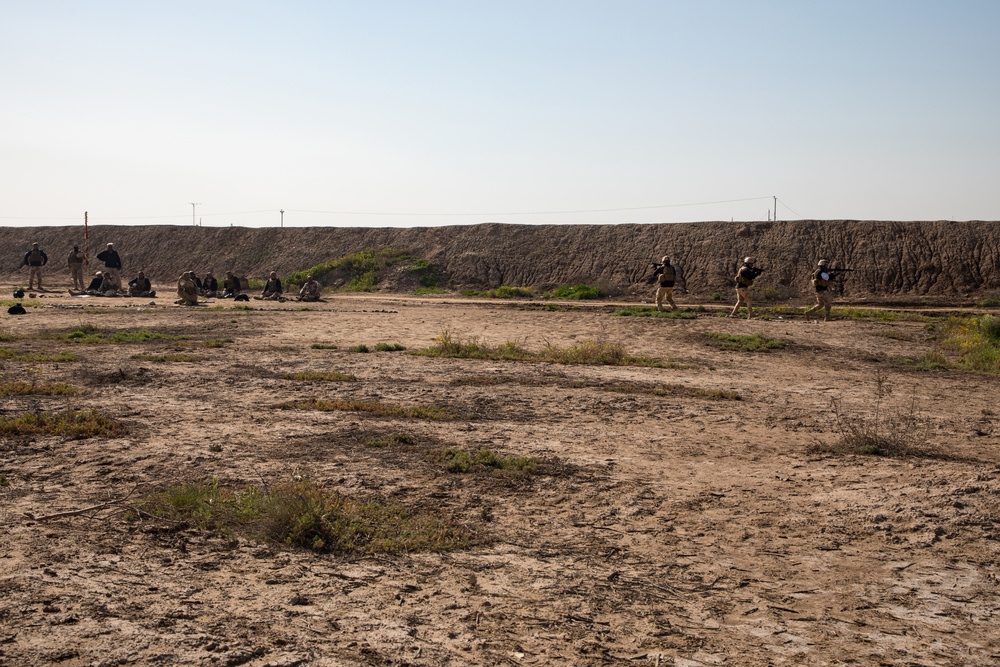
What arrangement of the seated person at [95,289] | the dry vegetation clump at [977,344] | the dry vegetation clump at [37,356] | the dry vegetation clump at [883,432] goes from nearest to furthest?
1. the dry vegetation clump at [883,432]
2. the dry vegetation clump at [37,356]
3. the dry vegetation clump at [977,344]
4. the seated person at [95,289]

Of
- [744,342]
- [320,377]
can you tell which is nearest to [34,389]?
[320,377]

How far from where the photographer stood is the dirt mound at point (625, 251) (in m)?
32.0

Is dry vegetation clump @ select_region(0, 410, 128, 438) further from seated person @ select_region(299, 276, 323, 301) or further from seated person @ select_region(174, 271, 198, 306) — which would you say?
seated person @ select_region(299, 276, 323, 301)

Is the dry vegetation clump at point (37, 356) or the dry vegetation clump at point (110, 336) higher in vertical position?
the dry vegetation clump at point (110, 336)

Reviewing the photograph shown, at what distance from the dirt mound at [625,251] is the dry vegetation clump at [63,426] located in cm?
2637

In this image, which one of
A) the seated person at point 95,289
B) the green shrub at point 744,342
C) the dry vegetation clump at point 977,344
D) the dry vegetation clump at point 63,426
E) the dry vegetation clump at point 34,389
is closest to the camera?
the dry vegetation clump at point 63,426

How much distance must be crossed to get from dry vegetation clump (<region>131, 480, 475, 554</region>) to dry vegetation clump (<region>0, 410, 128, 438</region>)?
229 centimetres

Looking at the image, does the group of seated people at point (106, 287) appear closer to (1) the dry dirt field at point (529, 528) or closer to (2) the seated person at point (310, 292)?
(2) the seated person at point (310, 292)

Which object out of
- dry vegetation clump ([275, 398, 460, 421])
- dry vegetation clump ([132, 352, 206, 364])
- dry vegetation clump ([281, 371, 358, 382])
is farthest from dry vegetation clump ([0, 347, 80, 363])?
dry vegetation clump ([275, 398, 460, 421])

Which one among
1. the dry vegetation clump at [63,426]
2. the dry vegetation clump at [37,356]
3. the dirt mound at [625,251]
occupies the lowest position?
the dry vegetation clump at [63,426]

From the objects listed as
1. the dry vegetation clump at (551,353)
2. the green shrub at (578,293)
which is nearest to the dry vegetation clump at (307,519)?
the dry vegetation clump at (551,353)

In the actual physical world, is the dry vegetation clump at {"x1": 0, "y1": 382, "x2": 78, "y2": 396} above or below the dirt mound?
below

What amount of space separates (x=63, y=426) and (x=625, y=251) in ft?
97.8

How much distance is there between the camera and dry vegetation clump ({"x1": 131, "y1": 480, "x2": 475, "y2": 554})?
5.98 metres
